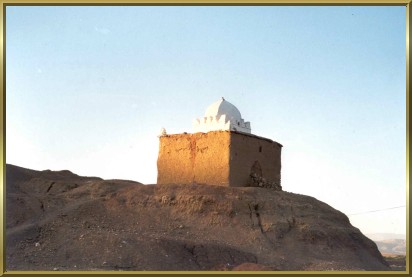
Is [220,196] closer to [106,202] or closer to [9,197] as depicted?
[106,202]

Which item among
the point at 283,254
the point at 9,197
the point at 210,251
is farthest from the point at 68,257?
the point at 283,254

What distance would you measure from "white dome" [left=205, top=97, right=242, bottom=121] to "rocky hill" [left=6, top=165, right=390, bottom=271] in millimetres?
5130

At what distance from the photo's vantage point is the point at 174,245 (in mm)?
18141

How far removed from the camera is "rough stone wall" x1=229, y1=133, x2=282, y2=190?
24906 millimetres

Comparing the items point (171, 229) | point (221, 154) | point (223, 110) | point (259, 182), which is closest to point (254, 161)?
point (259, 182)

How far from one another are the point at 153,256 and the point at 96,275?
7.44 meters

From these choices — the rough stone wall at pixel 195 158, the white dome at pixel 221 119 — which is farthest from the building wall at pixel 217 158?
the white dome at pixel 221 119

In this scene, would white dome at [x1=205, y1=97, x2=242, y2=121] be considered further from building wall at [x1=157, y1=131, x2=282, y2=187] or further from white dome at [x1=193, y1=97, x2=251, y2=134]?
building wall at [x1=157, y1=131, x2=282, y2=187]

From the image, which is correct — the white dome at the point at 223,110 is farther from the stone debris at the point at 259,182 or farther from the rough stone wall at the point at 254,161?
the stone debris at the point at 259,182

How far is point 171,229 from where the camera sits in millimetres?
20297

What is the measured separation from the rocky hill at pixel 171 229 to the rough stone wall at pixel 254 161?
1.91 meters

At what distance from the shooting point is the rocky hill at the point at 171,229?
17.3m

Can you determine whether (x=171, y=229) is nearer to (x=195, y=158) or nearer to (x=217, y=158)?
(x=217, y=158)

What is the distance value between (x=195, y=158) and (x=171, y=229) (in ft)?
20.9
